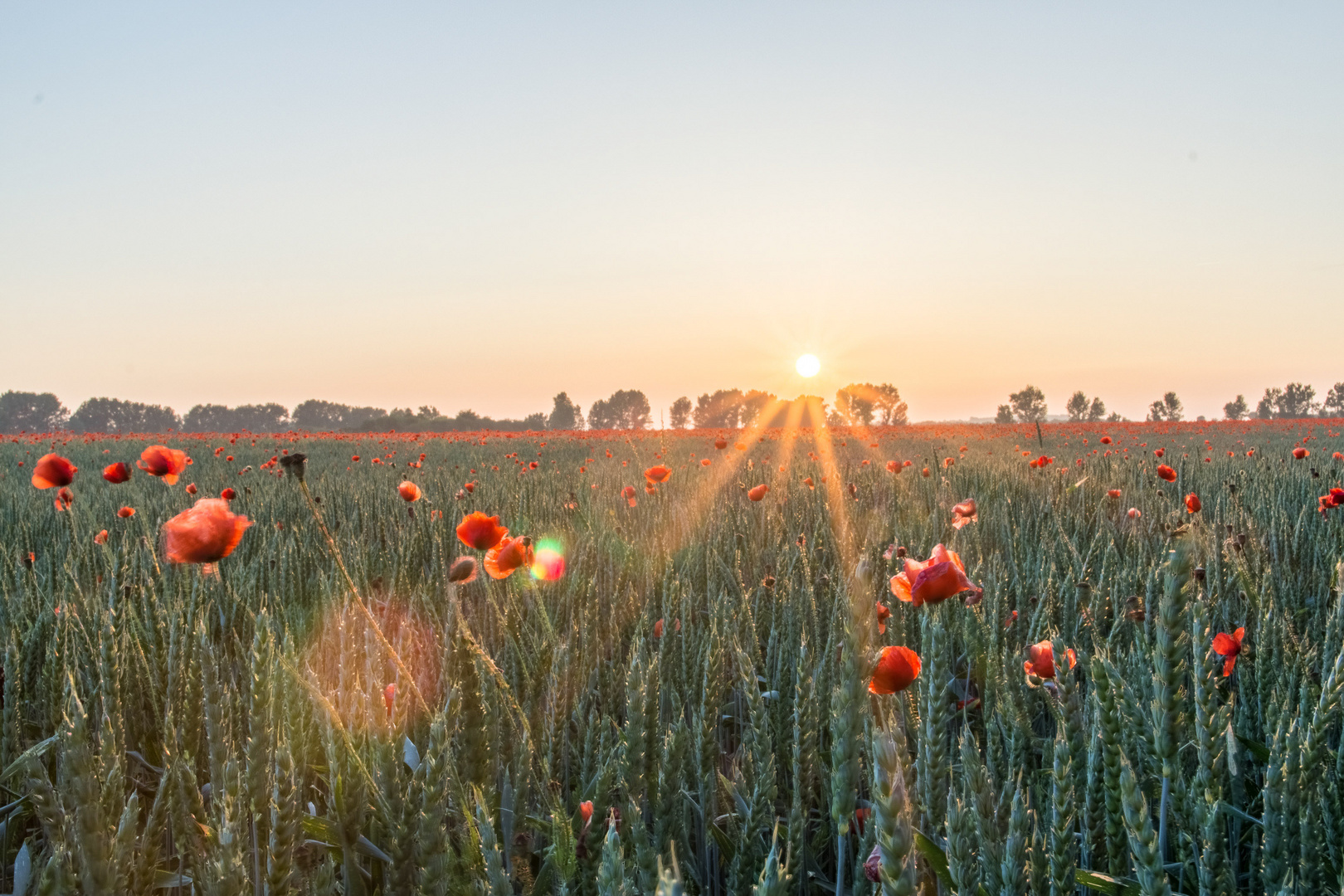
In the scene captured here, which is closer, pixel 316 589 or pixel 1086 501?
pixel 316 589

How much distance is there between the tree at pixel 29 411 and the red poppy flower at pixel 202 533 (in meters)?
71.8

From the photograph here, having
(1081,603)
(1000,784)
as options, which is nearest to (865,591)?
(1000,784)

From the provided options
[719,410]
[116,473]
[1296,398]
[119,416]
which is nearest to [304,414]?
[119,416]

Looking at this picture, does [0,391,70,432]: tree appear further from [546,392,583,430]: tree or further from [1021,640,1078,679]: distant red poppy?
[1021,640,1078,679]: distant red poppy

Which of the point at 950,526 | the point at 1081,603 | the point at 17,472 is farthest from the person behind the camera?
the point at 17,472

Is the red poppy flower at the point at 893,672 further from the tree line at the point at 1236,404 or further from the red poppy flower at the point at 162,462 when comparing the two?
the tree line at the point at 1236,404

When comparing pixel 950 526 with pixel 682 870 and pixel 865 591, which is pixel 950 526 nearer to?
pixel 682 870

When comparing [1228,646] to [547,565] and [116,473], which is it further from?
[116,473]

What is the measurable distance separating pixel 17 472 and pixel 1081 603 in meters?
9.92

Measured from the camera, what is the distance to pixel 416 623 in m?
2.28

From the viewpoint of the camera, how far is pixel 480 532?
6.56 ft

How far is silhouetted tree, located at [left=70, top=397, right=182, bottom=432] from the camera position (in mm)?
54094

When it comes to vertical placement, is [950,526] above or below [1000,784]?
above

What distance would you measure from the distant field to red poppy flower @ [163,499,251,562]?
3.6 inches
